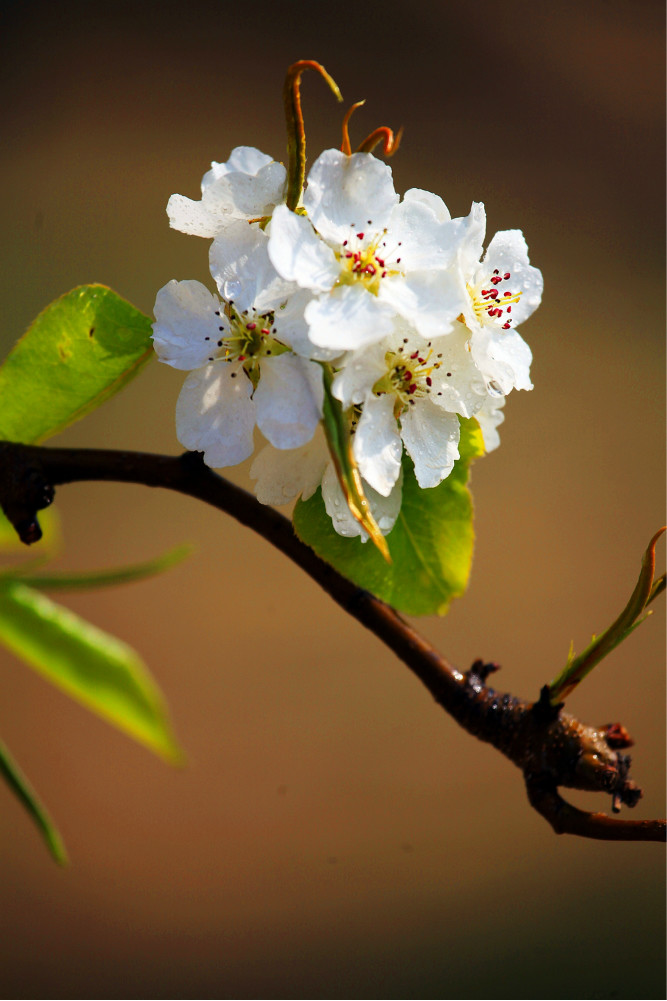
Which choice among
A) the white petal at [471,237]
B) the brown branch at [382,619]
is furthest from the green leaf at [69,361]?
the white petal at [471,237]

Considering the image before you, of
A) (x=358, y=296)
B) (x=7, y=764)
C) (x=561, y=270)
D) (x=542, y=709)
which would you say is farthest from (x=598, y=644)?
(x=561, y=270)

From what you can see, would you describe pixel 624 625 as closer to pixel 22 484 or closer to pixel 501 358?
pixel 501 358

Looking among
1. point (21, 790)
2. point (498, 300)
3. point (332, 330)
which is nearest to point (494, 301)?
point (498, 300)

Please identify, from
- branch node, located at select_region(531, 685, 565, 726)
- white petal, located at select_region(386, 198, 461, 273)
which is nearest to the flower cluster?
white petal, located at select_region(386, 198, 461, 273)

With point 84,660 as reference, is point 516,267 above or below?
above

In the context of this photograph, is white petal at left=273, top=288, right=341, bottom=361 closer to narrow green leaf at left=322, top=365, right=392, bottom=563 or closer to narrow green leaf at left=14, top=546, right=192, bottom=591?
narrow green leaf at left=322, top=365, right=392, bottom=563
